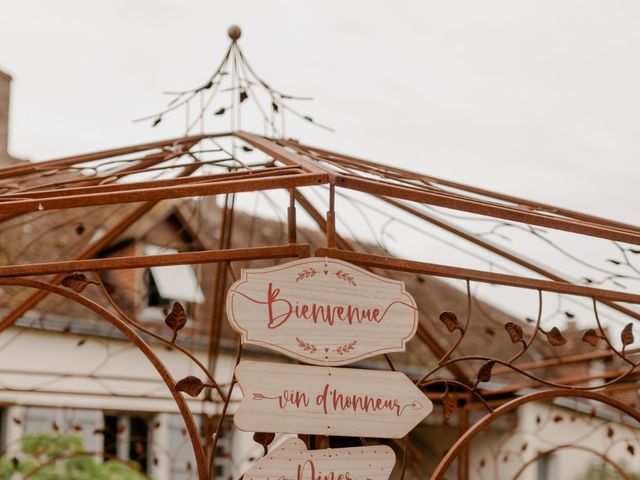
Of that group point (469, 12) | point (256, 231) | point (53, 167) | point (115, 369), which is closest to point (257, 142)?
point (53, 167)

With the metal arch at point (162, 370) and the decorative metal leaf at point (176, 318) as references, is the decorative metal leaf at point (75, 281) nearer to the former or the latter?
the metal arch at point (162, 370)

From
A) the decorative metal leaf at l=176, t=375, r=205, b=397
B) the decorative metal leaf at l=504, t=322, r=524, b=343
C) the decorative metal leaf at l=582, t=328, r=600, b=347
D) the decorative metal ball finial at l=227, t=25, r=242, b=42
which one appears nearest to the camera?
the decorative metal leaf at l=176, t=375, r=205, b=397

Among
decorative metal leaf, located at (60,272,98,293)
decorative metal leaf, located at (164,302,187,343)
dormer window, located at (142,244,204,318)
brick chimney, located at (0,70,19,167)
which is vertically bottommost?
dormer window, located at (142,244,204,318)

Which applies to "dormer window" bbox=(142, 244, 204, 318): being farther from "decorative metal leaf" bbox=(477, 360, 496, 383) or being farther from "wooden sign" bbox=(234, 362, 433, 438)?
"wooden sign" bbox=(234, 362, 433, 438)

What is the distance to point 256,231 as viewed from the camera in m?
17.4

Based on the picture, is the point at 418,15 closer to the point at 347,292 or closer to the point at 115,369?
the point at 115,369

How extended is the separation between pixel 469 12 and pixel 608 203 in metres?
8.87

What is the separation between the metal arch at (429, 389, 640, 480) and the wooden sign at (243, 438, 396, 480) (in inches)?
9.6

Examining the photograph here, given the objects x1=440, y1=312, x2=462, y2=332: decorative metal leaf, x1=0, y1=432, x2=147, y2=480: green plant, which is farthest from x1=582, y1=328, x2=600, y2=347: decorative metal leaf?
x1=0, y1=432, x2=147, y2=480: green plant

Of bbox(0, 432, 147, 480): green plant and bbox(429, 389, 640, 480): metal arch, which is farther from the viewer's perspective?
bbox(0, 432, 147, 480): green plant

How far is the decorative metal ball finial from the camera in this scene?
551 cm

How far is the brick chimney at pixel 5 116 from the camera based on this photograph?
41.9ft

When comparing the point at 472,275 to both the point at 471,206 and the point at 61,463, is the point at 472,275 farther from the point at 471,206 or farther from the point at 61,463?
the point at 61,463

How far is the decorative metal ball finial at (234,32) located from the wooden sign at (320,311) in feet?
7.11
